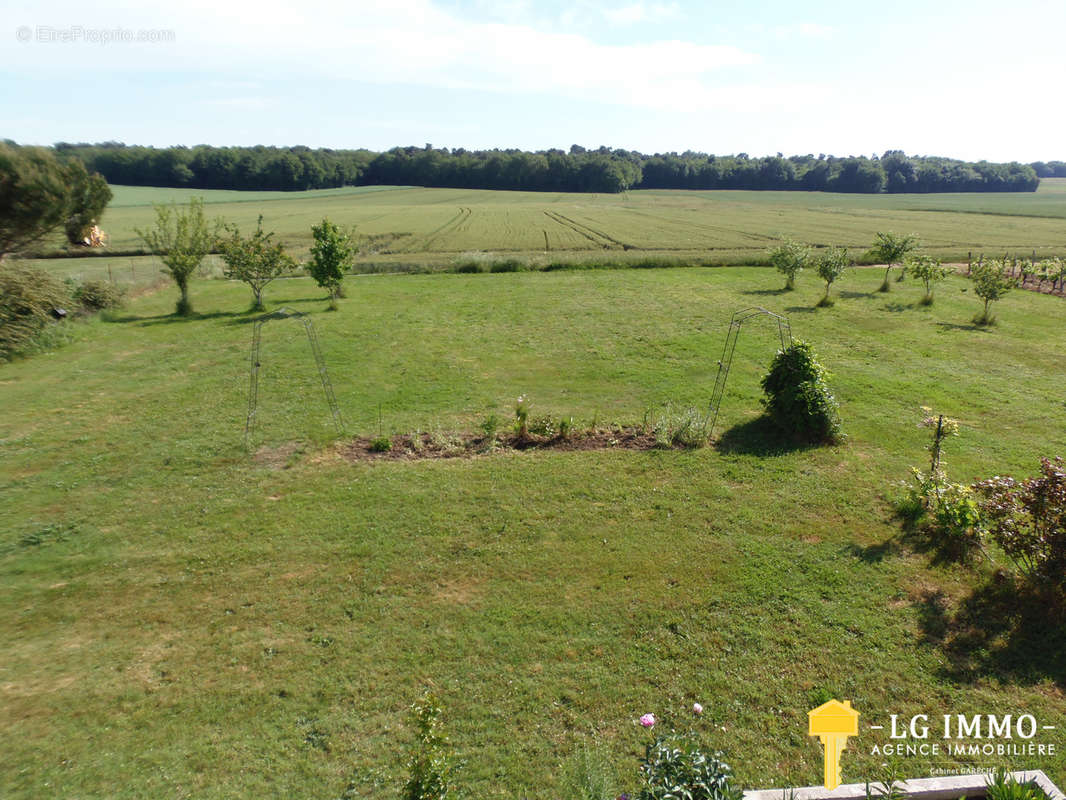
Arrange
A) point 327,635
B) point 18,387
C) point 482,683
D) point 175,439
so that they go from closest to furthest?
point 482,683 → point 327,635 → point 175,439 → point 18,387

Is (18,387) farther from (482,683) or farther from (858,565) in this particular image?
(858,565)

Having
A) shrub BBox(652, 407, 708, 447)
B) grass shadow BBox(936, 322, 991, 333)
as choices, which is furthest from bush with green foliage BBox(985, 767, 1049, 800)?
grass shadow BBox(936, 322, 991, 333)

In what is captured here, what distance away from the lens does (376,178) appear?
125m

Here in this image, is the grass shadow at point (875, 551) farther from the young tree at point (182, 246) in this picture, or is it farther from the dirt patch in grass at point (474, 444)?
the young tree at point (182, 246)

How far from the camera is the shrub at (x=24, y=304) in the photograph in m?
16.4

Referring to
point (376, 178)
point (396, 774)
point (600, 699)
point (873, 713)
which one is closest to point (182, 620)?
point (396, 774)

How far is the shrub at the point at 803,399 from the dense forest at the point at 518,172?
107m

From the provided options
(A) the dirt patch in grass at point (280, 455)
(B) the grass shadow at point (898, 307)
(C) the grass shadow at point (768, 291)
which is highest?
(C) the grass shadow at point (768, 291)

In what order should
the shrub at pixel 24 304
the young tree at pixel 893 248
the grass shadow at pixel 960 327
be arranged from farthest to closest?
the young tree at pixel 893 248, the grass shadow at pixel 960 327, the shrub at pixel 24 304

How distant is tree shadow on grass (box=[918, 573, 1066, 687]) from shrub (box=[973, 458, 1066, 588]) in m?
0.33

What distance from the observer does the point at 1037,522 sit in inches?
248

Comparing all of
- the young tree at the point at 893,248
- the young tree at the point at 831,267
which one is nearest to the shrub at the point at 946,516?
the young tree at the point at 831,267

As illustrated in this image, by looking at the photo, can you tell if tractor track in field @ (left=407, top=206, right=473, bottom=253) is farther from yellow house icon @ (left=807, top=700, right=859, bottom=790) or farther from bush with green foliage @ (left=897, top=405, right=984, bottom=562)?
yellow house icon @ (left=807, top=700, right=859, bottom=790)

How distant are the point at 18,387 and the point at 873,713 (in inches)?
761
